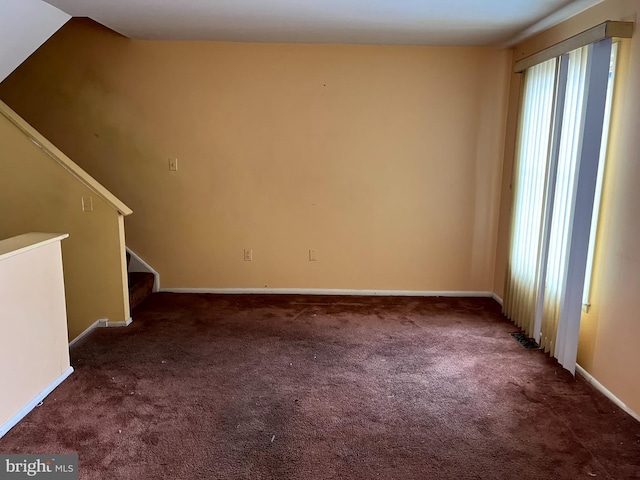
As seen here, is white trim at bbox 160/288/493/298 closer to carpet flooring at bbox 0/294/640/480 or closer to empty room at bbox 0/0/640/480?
empty room at bbox 0/0/640/480

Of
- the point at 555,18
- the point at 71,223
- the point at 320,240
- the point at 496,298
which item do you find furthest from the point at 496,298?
the point at 71,223

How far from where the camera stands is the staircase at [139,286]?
4.04 m

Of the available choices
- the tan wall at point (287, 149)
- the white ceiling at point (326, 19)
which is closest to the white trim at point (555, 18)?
the white ceiling at point (326, 19)

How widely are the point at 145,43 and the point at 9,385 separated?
121 inches

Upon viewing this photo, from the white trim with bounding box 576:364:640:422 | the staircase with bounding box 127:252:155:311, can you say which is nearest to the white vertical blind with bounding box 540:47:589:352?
the white trim with bounding box 576:364:640:422

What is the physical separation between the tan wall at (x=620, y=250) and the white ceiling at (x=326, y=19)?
1.65ft

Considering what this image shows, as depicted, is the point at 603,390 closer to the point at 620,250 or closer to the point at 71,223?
the point at 620,250

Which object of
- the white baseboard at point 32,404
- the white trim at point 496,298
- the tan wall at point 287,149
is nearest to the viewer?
the white baseboard at point 32,404

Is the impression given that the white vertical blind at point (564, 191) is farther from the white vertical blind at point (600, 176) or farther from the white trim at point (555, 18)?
the white trim at point (555, 18)

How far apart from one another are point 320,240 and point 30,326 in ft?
8.40

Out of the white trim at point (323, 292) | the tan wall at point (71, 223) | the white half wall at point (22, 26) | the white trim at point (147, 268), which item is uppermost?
the white half wall at point (22, 26)

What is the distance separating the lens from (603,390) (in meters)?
2.73

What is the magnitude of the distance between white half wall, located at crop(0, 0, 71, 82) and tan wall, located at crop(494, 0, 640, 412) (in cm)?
352

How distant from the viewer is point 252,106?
Answer: 4.27m
